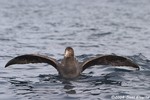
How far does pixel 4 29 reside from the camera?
3100 cm

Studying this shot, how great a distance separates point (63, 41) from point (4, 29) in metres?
6.55

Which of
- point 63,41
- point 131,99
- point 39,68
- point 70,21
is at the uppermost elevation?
point 70,21

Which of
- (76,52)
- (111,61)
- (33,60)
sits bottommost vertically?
(111,61)

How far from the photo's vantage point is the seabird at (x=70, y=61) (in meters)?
15.6

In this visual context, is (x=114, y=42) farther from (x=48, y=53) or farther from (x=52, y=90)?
(x=52, y=90)

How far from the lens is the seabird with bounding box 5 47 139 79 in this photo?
15617 mm

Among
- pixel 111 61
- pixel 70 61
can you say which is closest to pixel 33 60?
pixel 70 61

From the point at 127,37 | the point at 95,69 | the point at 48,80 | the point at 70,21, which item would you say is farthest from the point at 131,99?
the point at 70,21

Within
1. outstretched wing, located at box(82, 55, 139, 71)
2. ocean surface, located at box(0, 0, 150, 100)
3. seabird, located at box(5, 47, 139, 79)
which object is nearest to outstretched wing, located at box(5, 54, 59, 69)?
seabird, located at box(5, 47, 139, 79)

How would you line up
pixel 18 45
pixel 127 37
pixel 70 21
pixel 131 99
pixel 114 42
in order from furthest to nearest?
pixel 70 21, pixel 127 37, pixel 114 42, pixel 18 45, pixel 131 99

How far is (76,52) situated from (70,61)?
5945 millimetres

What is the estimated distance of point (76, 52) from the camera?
21.6 metres

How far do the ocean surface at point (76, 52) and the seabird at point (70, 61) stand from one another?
28 cm

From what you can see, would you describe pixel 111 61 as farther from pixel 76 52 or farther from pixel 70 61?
pixel 76 52
